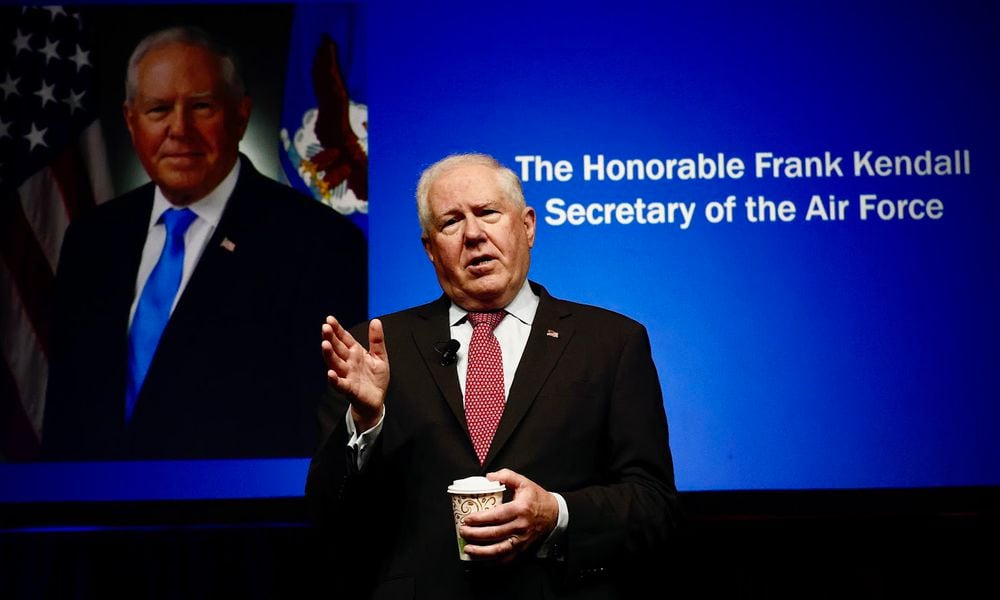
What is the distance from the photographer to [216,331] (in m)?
3.76

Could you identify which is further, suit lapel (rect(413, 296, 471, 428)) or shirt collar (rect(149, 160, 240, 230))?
shirt collar (rect(149, 160, 240, 230))

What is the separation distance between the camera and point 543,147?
377 cm

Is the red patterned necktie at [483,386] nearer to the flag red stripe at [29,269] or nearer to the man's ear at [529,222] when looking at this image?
the man's ear at [529,222]

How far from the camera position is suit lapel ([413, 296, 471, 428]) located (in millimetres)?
2287

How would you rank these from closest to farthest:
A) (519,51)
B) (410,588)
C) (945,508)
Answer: (410,588)
(945,508)
(519,51)

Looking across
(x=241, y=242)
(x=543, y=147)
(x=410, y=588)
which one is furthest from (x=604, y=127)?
(x=410, y=588)

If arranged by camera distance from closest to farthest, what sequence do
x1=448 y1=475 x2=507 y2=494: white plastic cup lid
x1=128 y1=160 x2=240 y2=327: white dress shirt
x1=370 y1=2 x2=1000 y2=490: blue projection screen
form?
x1=448 y1=475 x2=507 y2=494: white plastic cup lid, x1=370 y1=2 x2=1000 y2=490: blue projection screen, x1=128 y1=160 x2=240 y2=327: white dress shirt

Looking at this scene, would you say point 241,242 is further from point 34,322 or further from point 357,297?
point 34,322

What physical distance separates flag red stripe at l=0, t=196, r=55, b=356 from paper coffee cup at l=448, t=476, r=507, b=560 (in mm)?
2464

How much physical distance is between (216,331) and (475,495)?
6.93 feet

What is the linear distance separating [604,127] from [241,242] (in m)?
1.46

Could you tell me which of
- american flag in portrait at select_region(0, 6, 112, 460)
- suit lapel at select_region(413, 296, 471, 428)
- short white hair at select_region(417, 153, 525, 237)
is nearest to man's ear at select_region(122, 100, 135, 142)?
american flag in portrait at select_region(0, 6, 112, 460)

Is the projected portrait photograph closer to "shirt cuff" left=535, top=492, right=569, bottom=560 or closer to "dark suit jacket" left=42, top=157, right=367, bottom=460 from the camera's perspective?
"dark suit jacket" left=42, top=157, right=367, bottom=460

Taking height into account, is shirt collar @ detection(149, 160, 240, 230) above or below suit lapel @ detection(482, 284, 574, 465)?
above
